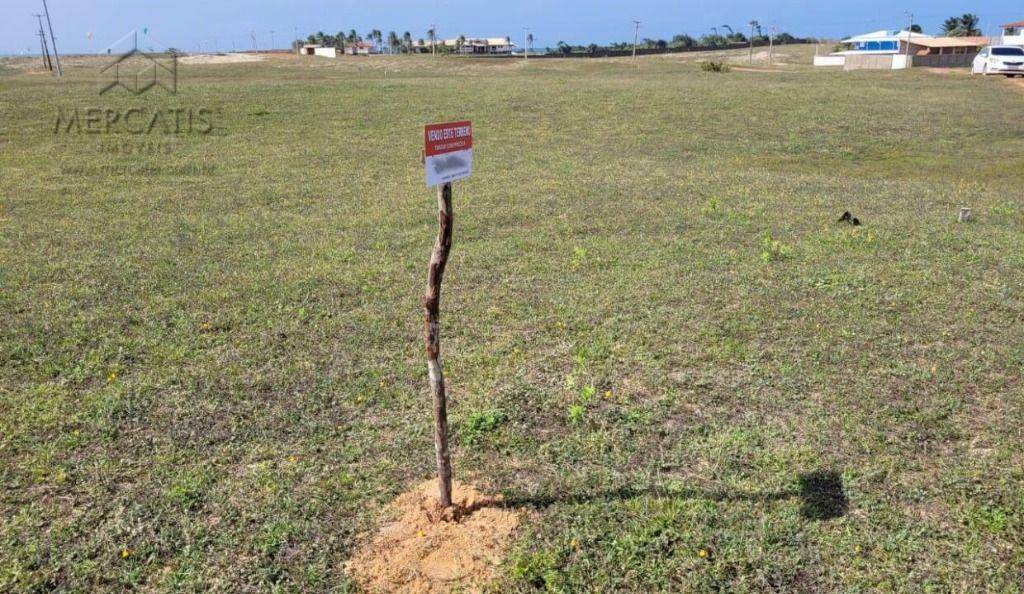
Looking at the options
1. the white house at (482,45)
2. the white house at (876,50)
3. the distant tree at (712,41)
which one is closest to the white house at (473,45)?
the white house at (482,45)

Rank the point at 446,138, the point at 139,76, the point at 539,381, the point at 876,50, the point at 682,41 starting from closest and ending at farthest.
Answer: the point at 446,138 → the point at 539,381 → the point at 139,76 → the point at 876,50 → the point at 682,41

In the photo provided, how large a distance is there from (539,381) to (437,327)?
6.71 ft

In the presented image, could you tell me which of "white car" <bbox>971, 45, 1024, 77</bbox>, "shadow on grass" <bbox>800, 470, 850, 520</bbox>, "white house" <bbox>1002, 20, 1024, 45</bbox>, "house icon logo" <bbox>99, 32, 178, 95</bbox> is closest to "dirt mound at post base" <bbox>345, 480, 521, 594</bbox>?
"shadow on grass" <bbox>800, 470, 850, 520</bbox>

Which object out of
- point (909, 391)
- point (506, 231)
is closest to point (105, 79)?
point (506, 231)

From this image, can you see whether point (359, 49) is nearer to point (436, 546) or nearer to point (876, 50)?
point (876, 50)

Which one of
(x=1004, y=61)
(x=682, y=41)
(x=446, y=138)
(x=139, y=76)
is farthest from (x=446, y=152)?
(x=682, y=41)

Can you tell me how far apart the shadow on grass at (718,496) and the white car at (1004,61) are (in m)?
38.3

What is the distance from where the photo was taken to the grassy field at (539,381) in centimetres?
380

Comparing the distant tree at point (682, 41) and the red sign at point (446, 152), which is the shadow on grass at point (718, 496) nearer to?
the red sign at point (446, 152)

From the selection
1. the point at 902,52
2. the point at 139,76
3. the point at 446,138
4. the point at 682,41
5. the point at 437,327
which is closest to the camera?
the point at 446,138

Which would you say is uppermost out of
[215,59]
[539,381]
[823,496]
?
[215,59]

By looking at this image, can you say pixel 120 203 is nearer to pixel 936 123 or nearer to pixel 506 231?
pixel 506 231

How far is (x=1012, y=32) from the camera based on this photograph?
190ft

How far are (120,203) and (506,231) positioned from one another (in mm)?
6537
